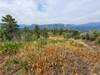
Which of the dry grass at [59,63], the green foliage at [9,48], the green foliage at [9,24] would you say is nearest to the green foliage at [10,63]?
the dry grass at [59,63]

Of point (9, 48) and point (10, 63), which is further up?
point (9, 48)

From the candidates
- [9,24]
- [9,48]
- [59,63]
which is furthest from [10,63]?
[9,24]

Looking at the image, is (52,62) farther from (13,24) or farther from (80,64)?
(13,24)

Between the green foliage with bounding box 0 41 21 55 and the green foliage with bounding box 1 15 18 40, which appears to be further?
the green foliage with bounding box 1 15 18 40

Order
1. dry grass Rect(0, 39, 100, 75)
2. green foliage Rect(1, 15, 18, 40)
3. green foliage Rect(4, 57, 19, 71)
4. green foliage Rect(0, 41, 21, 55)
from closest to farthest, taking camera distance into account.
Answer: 1. dry grass Rect(0, 39, 100, 75)
2. green foliage Rect(4, 57, 19, 71)
3. green foliage Rect(0, 41, 21, 55)
4. green foliage Rect(1, 15, 18, 40)

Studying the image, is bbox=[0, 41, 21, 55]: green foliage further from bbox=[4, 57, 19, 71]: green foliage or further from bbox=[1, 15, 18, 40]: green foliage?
bbox=[1, 15, 18, 40]: green foliage

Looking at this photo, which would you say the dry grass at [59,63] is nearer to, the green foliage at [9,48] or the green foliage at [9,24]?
the green foliage at [9,48]

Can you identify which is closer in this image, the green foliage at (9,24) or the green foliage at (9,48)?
the green foliage at (9,48)

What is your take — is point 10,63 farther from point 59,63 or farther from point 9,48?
point 9,48

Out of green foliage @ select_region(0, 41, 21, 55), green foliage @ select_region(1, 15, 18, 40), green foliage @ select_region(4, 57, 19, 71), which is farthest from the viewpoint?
green foliage @ select_region(1, 15, 18, 40)

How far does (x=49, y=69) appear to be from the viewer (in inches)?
229

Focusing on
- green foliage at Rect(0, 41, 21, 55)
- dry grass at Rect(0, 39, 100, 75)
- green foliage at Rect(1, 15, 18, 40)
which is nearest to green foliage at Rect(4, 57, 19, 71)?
dry grass at Rect(0, 39, 100, 75)

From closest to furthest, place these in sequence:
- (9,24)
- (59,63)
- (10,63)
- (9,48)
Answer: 1. (59,63)
2. (10,63)
3. (9,48)
4. (9,24)

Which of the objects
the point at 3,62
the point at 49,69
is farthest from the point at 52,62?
the point at 3,62
